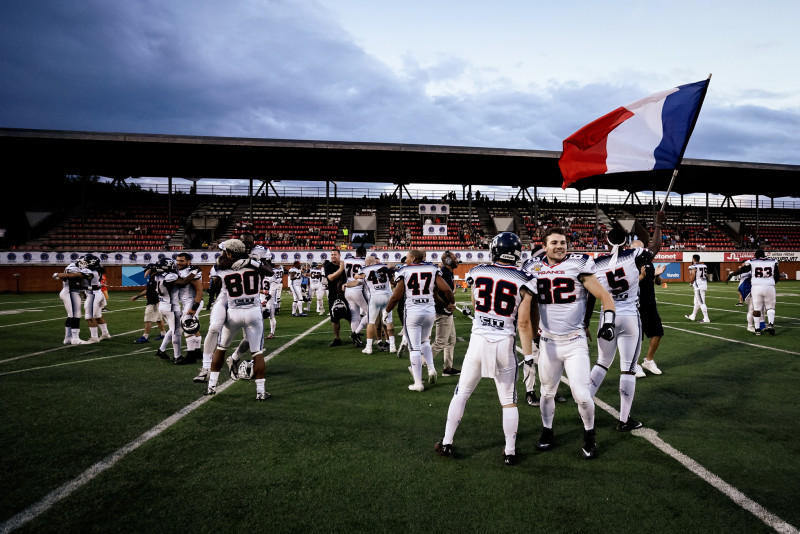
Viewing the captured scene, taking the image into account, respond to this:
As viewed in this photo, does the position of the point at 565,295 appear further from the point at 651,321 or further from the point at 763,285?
the point at 763,285

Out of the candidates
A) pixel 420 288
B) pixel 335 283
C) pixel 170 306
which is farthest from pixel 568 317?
pixel 170 306

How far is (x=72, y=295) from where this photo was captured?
10.8 metres

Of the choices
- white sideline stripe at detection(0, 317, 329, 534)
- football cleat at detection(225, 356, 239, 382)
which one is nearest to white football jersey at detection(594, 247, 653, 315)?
white sideline stripe at detection(0, 317, 329, 534)

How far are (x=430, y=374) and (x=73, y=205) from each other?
4320 centimetres

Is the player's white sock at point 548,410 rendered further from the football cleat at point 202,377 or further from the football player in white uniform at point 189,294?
the football player in white uniform at point 189,294

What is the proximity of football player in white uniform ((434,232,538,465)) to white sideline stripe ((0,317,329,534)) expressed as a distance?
342 centimetres

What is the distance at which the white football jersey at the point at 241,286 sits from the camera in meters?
6.20

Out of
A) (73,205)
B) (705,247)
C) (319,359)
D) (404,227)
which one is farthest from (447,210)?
(73,205)

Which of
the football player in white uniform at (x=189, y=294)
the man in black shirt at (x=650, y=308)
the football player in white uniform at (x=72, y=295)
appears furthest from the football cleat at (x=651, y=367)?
the football player in white uniform at (x=72, y=295)

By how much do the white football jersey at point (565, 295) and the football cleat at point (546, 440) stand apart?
3.87 feet

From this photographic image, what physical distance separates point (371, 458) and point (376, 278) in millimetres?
5920

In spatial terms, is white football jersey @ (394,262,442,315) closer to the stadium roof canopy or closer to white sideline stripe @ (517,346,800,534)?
white sideline stripe @ (517,346,800,534)

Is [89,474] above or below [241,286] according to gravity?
below

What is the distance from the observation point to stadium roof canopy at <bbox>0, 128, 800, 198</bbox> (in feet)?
97.6
